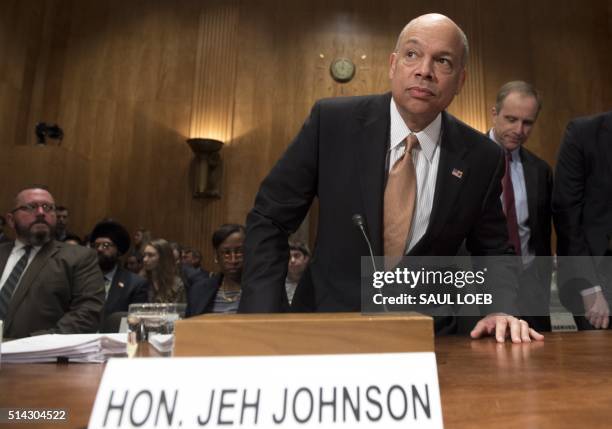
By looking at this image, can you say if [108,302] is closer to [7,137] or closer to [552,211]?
[552,211]

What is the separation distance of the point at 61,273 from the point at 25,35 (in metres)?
5.84

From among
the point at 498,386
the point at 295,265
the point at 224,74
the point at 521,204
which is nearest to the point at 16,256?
the point at 295,265

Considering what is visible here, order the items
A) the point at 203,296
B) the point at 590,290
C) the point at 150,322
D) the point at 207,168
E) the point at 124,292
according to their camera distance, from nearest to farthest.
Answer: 1. the point at 150,322
2. the point at 590,290
3. the point at 203,296
4. the point at 124,292
5. the point at 207,168

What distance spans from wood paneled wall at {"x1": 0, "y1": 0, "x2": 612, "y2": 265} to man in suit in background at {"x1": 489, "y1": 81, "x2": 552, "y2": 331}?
16.8 feet

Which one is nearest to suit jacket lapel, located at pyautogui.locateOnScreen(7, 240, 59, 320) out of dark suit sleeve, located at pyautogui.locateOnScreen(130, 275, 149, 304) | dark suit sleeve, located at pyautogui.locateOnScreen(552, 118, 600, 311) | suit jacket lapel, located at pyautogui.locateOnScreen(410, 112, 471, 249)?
dark suit sleeve, located at pyautogui.locateOnScreen(130, 275, 149, 304)

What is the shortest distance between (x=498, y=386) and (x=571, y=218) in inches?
76.8

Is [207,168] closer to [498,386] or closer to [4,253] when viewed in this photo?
[4,253]

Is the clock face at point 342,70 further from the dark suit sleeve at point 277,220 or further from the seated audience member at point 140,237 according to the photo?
the dark suit sleeve at point 277,220

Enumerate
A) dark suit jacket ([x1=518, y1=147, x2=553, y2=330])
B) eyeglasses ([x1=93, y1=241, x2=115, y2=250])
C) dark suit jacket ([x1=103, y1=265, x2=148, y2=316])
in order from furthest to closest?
eyeglasses ([x1=93, y1=241, x2=115, y2=250]), dark suit jacket ([x1=103, y1=265, x2=148, y2=316]), dark suit jacket ([x1=518, y1=147, x2=553, y2=330])

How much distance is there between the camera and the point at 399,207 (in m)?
1.51

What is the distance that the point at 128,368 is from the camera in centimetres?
53

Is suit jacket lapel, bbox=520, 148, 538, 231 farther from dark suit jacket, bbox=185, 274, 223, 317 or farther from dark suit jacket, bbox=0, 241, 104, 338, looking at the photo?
dark suit jacket, bbox=0, 241, 104, 338

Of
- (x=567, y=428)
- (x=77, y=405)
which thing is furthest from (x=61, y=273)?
(x=567, y=428)

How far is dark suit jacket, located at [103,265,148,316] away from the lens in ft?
13.8
